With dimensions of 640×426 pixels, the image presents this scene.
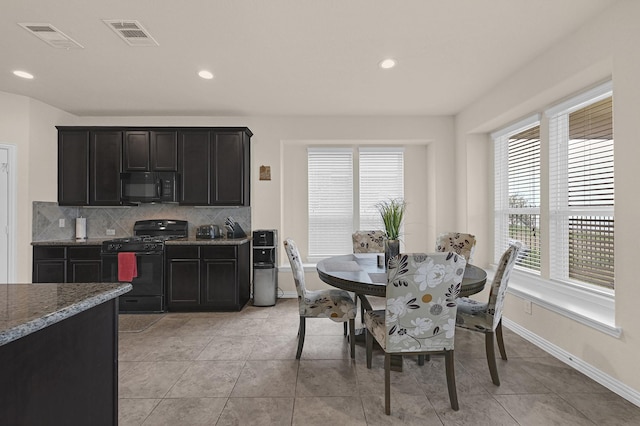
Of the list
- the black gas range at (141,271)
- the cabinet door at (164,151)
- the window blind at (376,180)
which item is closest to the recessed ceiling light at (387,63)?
the window blind at (376,180)

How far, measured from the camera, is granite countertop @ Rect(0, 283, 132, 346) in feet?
2.71

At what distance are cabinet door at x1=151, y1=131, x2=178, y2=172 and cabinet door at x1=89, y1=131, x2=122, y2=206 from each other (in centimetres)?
47

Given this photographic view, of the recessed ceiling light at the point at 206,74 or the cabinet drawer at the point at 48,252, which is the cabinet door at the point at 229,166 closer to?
the recessed ceiling light at the point at 206,74

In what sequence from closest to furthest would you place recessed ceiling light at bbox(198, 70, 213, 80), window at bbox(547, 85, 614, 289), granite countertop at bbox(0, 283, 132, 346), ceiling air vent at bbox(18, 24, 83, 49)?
granite countertop at bbox(0, 283, 132, 346) → ceiling air vent at bbox(18, 24, 83, 49) → window at bbox(547, 85, 614, 289) → recessed ceiling light at bbox(198, 70, 213, 80)

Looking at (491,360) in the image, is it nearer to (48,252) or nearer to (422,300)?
(422,300)

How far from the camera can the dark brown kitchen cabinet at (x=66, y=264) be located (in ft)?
12.3

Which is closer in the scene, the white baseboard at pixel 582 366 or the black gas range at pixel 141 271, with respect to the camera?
the white baseboard at pixel 582 366

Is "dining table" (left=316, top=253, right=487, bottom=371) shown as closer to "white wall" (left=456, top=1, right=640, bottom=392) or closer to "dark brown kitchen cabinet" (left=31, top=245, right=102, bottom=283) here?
"white wall" (left=456, top=1, right=640, bottom=392)

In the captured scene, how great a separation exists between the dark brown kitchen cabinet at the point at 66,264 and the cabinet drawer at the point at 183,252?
878 millimetres

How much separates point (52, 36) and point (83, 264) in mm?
2604

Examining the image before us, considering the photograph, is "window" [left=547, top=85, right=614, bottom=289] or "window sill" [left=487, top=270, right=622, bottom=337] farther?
"window" [left=547, top=85, right=614, bottom=289]

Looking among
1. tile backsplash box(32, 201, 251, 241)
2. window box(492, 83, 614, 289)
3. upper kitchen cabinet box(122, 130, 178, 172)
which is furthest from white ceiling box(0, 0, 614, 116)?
tile backsplash box(32, 201, 251, 241)

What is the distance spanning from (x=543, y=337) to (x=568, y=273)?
66 centimetres

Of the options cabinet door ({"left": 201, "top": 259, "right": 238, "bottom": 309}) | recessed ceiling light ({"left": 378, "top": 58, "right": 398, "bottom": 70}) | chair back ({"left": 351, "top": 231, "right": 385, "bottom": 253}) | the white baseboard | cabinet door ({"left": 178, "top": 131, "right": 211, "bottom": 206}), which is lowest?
the white baseboard
